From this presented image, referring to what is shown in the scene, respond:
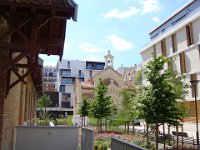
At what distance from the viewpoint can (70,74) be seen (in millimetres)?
102750

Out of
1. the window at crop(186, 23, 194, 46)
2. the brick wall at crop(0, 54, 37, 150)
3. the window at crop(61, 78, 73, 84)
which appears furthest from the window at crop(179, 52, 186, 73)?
the window at crop(61, 78, 73, 84)

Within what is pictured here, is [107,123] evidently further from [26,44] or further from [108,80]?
[26,44]

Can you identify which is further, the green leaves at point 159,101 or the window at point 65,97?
the window at point 65,97

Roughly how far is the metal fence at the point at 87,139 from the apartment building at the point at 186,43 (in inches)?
944

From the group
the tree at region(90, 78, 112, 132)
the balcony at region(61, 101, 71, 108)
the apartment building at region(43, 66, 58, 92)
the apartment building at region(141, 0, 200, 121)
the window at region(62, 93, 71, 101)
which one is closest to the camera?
the tree at region(90, 78, 112, 132)

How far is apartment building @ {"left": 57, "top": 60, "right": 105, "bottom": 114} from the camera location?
94062mm

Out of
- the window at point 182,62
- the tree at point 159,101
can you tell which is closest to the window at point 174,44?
the window at point 182,62

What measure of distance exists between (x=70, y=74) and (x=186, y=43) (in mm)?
67047

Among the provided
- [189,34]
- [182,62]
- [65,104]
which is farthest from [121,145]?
[65,104]

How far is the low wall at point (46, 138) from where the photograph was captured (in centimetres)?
1005

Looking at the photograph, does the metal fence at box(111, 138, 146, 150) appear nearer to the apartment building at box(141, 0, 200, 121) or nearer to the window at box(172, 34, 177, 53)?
the apartment building at box(141, 0, 200, 121)

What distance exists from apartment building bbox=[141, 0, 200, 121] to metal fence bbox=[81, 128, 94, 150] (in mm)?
23989

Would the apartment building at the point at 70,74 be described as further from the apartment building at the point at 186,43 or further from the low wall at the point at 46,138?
the low wall at the point at 46,138

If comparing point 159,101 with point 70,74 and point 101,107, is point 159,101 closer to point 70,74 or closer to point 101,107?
point 101,107
